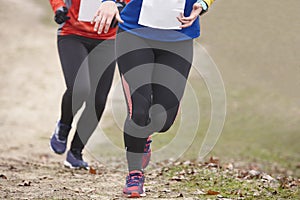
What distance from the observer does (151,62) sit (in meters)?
4.63

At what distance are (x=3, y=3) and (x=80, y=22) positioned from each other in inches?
889

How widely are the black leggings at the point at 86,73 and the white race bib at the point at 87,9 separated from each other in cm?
23

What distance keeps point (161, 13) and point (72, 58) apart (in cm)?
159

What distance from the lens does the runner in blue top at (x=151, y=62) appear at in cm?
454

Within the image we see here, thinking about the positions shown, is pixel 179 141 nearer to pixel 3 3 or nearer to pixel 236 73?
pixel 236 73

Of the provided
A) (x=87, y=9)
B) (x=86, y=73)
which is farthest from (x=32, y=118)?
(x=87, y=9)

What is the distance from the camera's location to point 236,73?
56.9 ft

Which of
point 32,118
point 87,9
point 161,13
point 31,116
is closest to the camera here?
point 161,13

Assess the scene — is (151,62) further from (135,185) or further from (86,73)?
(86,73)

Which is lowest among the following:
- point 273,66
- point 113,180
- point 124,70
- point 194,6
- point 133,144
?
point 273,66

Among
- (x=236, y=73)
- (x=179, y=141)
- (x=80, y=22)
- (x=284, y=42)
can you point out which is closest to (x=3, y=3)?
(x=236, y=73)

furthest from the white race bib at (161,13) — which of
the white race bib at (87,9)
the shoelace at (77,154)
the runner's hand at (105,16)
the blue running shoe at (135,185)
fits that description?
the shoelace at (77,154)

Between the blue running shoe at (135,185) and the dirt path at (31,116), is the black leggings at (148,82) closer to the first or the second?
the blue running shoe at (135,185)

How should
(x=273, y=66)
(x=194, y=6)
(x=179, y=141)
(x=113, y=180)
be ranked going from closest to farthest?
(x=194, y=6)
(x=113, y=180)
(x=179, y=141)
(x=273, y=66)
